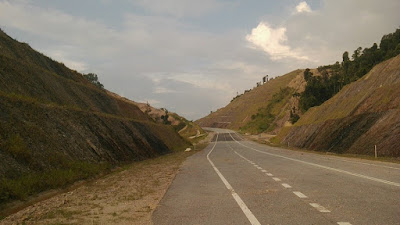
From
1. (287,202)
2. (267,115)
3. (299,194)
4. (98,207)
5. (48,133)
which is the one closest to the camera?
(287,202)

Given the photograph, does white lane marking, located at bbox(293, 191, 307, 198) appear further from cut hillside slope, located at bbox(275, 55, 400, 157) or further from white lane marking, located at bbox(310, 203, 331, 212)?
cut hillside slope, located at bbox(275, 55, 400, 157)

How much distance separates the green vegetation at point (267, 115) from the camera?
133 meters

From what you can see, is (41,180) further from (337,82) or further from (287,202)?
(337,82)

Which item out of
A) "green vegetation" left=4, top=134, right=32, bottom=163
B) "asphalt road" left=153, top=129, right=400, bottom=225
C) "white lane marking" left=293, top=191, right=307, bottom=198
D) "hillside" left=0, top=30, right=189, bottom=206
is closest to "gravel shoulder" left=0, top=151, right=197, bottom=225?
"asphalt road" left=153, top=129, right=400, bottom=225

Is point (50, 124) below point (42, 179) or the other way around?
the other way around

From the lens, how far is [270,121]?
447 ft

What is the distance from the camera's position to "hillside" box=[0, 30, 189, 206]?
12.4 meters

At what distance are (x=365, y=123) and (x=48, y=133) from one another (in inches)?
1116

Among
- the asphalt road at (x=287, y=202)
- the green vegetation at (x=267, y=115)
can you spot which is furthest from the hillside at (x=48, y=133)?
the green vegetation at (x=267, y=115)

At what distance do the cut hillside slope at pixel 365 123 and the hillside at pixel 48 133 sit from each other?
19080mm

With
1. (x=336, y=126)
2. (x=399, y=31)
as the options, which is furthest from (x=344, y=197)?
(x=399, y=31)

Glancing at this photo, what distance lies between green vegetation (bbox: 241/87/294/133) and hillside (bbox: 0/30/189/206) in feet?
322

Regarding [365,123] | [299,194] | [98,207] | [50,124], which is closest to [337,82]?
[365,123]

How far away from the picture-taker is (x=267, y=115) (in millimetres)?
151125
